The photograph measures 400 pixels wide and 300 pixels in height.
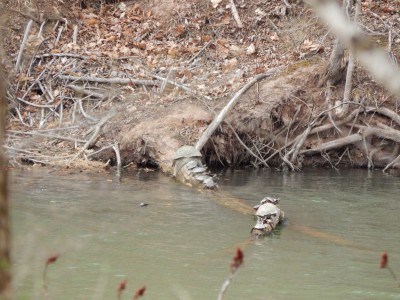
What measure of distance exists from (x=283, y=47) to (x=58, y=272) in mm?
8444

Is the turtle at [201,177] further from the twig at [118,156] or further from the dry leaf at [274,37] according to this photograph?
the dry leaf at [274,37]

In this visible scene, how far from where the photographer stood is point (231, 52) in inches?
552

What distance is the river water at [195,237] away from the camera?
19.6ft

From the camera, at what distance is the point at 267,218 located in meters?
7.75

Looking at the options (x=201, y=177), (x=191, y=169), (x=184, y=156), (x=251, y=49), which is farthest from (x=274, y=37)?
(x=201, y=177)

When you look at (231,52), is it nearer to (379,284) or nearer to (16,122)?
(16,122)

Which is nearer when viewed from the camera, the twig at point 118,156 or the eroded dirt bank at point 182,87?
the twig at point 118,156

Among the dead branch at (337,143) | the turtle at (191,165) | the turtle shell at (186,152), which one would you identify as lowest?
the turtle at (191,165)

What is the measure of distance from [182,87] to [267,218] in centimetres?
517

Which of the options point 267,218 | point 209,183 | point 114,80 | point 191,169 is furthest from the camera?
point 114,80

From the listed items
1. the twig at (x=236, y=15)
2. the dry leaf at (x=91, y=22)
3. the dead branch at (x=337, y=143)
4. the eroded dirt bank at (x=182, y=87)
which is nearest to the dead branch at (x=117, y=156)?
the eroded dirt bank at (x=182, y=87)

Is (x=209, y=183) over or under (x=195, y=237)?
over

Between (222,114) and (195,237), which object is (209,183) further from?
(195,237)

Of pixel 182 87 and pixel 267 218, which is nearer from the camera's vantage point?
pixel 267 218
